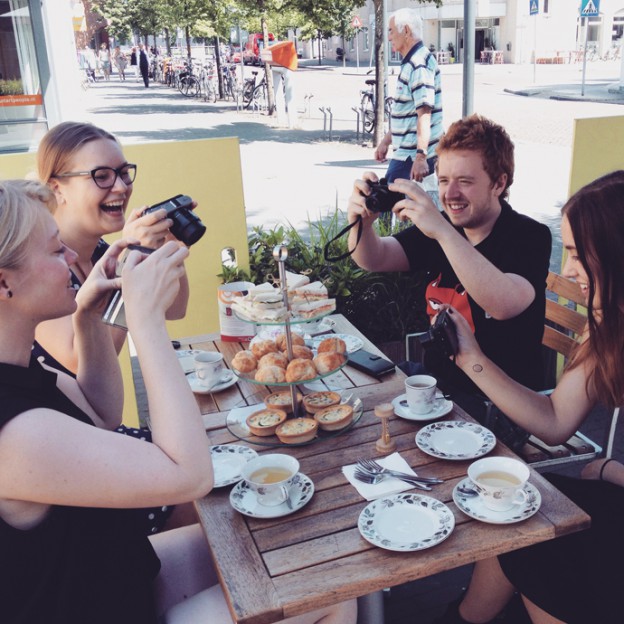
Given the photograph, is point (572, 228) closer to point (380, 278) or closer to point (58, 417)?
point (58, 417)

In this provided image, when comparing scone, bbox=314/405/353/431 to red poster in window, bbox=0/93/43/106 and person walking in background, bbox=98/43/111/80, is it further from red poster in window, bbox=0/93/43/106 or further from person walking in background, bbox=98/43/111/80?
person walking in background, bbox=98/43/111/80

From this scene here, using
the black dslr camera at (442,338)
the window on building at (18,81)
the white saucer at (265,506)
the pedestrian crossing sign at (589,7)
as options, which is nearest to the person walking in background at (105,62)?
the pedestrian crossing sign at (589,7)

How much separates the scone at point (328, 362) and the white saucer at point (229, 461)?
33 cm

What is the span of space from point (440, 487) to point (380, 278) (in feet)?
7.87

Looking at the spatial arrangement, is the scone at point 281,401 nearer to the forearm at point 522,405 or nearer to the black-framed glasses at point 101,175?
the forearm at point 522,405

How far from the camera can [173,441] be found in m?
1.40

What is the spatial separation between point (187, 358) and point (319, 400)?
76 cm

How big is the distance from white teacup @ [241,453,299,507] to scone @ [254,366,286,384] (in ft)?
0.80

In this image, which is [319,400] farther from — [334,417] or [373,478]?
[373,478]

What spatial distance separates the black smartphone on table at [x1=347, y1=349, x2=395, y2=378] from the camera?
2572 mm

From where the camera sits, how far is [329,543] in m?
1.64

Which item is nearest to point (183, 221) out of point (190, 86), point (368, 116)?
point (368, 116)

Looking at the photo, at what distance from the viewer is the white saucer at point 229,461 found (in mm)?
1912

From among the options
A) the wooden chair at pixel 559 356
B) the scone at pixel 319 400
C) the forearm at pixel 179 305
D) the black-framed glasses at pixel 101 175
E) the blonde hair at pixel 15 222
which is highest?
the blonde hair at pixel 15 222
